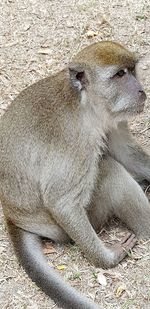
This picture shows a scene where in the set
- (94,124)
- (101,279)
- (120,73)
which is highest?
(120,73)

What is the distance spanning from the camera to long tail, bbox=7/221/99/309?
210 inches

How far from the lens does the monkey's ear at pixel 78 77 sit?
527 cm

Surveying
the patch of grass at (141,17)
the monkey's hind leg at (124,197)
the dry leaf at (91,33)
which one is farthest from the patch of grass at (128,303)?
the patch of grass at (141,17)

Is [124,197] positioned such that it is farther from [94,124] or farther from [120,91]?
[120,91]

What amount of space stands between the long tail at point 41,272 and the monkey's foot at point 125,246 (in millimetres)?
498

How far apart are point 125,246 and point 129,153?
2.63 ft

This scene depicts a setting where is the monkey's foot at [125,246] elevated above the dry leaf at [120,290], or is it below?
above

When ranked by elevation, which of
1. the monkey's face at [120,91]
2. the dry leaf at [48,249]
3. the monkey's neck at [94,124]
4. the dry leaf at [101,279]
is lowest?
the dry leaf at [48,249]

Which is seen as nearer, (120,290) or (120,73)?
(120,73)

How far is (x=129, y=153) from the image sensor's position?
6215mm

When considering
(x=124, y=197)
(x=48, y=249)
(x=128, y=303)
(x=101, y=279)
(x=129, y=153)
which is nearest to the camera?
(x=128, y=303)

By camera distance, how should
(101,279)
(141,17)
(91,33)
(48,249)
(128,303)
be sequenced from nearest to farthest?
1. (128,303)
2. (101,279)
3. (48,249)
4. (91,33)
5. (141,17)

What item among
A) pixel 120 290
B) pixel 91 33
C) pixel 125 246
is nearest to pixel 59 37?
pixel 91 33

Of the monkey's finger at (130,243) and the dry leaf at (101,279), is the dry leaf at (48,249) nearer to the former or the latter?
the dry leaf at (101,279)
